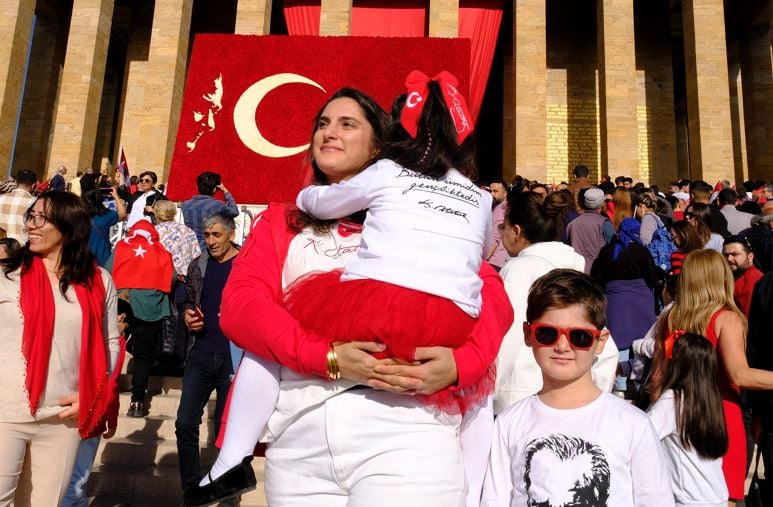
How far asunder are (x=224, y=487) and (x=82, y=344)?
179 cm

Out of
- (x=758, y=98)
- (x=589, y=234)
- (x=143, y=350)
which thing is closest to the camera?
(x=143, y=350)

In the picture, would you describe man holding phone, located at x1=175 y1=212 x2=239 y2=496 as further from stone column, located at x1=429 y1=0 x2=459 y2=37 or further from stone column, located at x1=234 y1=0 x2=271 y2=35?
stone column, located at x1=234 y1=0 x2=271 y2=35

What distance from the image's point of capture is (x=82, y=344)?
3.18 meters

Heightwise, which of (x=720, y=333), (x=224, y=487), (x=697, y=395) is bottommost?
(x=224, y=487)

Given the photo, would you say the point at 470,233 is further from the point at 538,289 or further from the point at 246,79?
the point at 246,79

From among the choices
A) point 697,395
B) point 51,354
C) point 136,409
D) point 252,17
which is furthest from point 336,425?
point 252,17

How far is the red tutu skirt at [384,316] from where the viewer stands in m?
1.68

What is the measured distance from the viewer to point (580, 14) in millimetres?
22000

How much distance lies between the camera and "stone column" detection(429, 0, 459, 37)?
17109mm

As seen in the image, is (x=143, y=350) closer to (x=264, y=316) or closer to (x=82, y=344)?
(x=82, y=344)

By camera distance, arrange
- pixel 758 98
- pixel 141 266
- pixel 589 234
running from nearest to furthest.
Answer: pixel 141 266
pixel 589 234
pixel 758 98

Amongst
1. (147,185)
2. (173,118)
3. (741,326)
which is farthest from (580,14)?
(741,326)

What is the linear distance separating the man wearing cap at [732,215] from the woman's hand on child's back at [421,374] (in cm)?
842

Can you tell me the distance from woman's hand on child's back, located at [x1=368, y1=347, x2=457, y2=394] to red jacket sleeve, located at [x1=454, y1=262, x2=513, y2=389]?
0.04m
